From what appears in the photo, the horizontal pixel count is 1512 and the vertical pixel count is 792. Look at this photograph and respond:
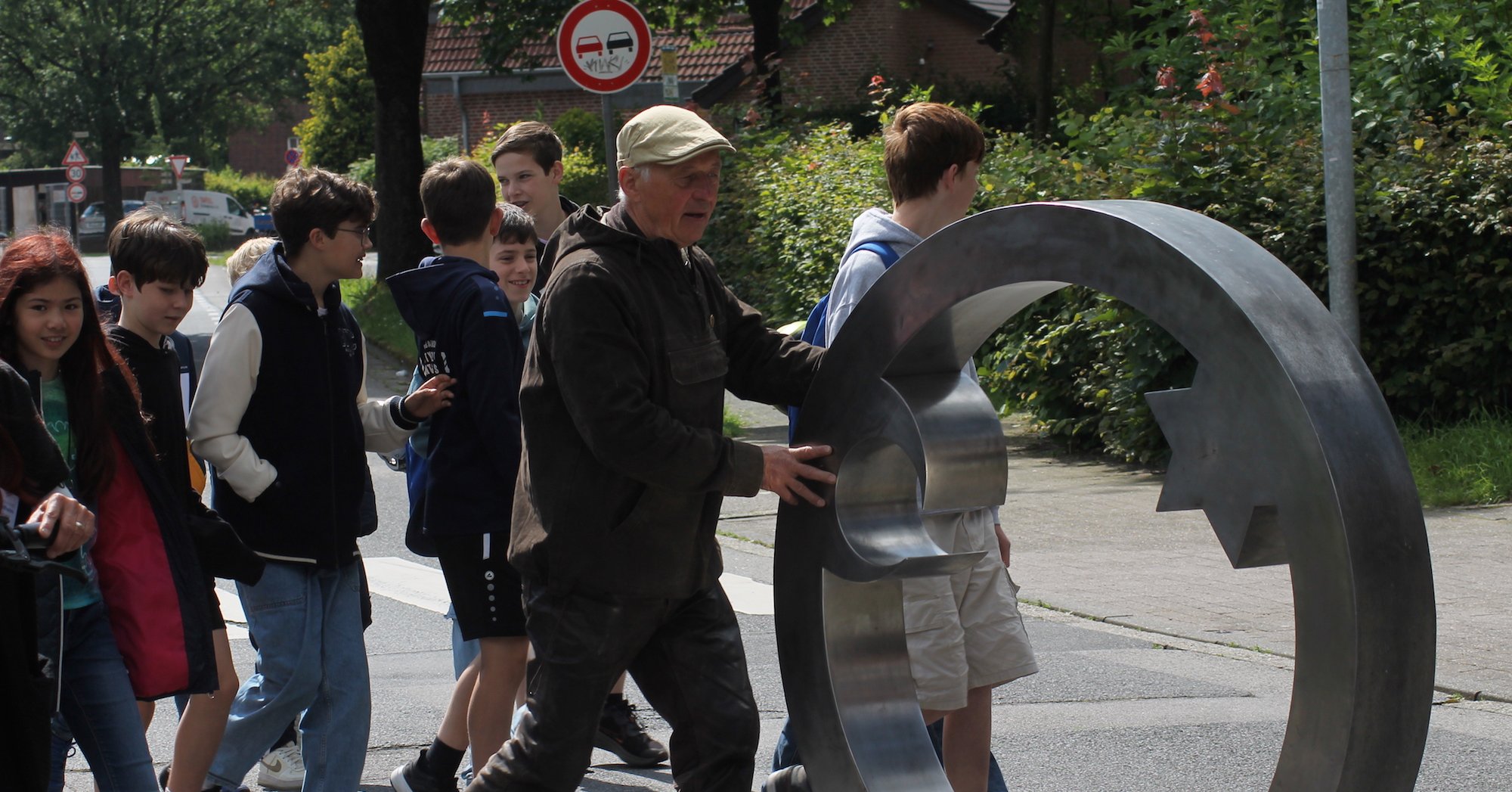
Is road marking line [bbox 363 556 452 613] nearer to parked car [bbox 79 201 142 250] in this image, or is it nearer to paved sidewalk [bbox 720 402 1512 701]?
paved sidewalk [bbox 720 402 1512 701]

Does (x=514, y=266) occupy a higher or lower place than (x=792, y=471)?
higher

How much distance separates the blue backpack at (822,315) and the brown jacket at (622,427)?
1.38 feet

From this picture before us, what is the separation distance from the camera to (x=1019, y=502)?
31.6 feet

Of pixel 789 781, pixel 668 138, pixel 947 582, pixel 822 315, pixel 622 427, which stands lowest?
pixel 789 781

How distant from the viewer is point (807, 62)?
40781 mm

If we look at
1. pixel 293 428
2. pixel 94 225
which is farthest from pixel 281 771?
pixel 94 225

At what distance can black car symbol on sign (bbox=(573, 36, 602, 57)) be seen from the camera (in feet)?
36.4

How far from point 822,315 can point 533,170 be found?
4.74ft

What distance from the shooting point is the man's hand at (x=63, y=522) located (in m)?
3.28

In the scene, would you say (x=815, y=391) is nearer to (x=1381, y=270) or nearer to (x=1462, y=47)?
(x=1381, y=270)

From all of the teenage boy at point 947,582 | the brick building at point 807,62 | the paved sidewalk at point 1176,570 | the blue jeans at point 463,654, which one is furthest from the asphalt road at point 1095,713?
the brick building at point 807,62

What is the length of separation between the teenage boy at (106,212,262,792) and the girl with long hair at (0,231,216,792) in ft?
0.82

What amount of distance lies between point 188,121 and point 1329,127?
68504 mm

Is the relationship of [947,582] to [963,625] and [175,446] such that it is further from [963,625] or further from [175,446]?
[175,446]
